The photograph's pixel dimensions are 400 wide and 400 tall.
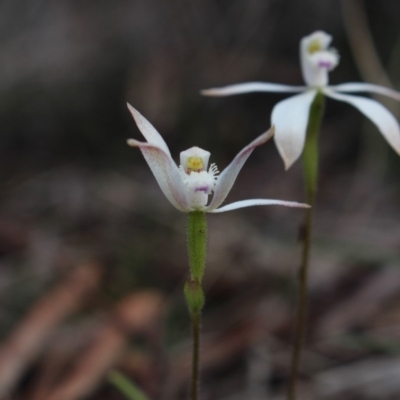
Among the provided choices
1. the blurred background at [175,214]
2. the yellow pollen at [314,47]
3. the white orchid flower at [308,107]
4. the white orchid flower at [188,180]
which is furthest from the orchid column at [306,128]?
the blurred background at [175,214]

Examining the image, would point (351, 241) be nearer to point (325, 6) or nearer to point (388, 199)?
point (388, 199)

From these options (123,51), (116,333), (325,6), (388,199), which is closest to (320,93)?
(116,333)

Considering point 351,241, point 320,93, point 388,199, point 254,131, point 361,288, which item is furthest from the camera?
point 254,131

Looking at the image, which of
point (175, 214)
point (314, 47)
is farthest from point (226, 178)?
point (175, 214)

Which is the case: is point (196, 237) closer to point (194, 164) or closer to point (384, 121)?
point (194, 164)

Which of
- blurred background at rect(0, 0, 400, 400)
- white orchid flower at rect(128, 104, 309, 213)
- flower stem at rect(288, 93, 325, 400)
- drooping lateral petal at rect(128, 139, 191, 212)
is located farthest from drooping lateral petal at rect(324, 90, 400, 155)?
blurred background at rect(0, 0, 400, 400)

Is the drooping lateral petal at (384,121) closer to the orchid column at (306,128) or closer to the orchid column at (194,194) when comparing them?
the orchid column at (306,128)
